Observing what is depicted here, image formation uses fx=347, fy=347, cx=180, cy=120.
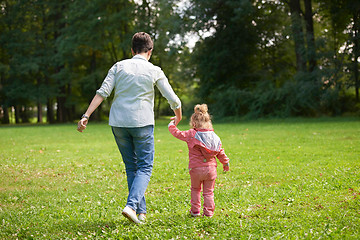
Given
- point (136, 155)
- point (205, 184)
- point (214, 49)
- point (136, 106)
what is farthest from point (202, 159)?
point (214, 49)

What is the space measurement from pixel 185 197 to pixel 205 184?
123cm

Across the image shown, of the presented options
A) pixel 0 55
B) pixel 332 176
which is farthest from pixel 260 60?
pixel 0 55

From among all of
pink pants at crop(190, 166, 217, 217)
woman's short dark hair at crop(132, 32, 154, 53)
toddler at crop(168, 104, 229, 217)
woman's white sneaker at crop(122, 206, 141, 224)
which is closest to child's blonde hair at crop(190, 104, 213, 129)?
toddler at crop(168, 104, 229, 217)

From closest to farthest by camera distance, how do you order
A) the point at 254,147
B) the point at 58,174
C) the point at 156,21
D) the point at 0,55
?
1. the point at 58,174
2. the point at 254,147
3. the point at 156,21
4. the point at 0,55

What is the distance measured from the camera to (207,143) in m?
4.45

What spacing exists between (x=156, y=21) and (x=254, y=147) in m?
24.6

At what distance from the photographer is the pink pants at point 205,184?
4.44 m

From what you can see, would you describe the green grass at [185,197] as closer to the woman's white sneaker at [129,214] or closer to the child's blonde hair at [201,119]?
the woman's white sneaker at [129,214]

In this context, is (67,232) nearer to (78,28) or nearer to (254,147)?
(254,147)

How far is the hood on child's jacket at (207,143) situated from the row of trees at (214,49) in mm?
18254

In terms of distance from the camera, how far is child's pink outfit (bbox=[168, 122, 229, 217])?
4.44 m

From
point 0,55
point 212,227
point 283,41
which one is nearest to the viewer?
point 212,227

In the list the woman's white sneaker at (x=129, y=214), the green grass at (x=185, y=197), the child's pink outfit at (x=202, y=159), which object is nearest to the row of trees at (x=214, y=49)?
the green grass at (x=185, y=197)

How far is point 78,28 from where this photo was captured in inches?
1342
